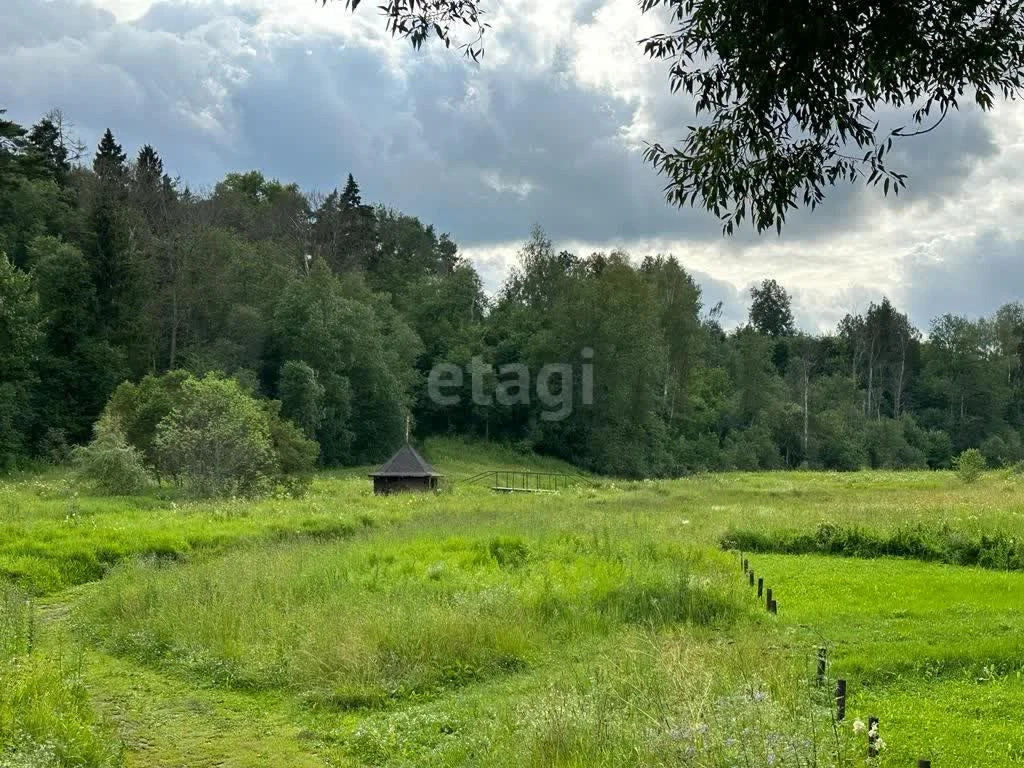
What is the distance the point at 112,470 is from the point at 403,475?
12535 mm

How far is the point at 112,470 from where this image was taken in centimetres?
3048

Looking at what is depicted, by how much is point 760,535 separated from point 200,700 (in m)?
15.9

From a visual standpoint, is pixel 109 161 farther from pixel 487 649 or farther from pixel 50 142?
pixel 487 649

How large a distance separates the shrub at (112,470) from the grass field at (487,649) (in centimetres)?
903

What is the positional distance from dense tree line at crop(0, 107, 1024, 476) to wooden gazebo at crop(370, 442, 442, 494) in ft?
38.7

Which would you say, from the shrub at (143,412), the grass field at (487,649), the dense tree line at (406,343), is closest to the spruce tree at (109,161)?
the dense tree line at (406,343)

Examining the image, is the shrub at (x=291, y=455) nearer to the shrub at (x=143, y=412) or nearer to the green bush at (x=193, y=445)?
the green bush at (x=193, y=445)

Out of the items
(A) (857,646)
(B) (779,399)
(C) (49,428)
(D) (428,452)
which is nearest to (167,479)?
(C) (49,428)

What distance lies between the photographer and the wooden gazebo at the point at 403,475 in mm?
38875

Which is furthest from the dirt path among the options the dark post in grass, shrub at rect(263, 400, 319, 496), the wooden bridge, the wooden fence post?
the wooden bridge

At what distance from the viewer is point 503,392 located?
7356 cm

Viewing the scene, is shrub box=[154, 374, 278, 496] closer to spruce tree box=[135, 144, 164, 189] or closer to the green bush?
the green bush

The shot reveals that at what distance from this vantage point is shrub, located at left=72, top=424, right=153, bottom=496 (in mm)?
30391

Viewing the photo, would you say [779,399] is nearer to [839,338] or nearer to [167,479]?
[839,338]
